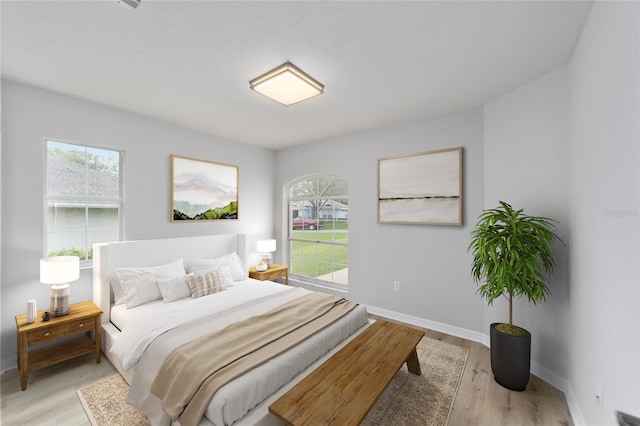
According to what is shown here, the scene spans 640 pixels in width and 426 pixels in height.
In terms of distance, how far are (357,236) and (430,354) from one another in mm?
1794

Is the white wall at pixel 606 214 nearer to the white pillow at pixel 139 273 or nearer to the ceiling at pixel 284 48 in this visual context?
the ceiling at pixel 284 48

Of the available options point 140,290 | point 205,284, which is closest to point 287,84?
point 205,284

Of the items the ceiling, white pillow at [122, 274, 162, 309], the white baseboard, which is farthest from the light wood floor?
the ceiling

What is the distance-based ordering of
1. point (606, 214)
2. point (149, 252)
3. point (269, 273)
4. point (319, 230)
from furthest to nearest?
point (319, 230) < point (269, 273) < point (149, 252) < point (606, 214)

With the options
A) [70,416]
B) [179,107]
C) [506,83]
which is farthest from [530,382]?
[179,107]

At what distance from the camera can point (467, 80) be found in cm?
239

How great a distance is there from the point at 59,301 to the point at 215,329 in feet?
→ 5.25

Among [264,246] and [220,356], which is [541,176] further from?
[264,246]

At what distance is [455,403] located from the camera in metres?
2.05

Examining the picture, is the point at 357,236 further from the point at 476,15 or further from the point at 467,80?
the point at 476,15

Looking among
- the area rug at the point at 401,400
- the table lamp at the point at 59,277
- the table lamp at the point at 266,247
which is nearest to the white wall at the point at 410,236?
the area rug at the point at 401,400

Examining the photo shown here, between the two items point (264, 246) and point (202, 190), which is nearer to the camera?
point (202, 190)

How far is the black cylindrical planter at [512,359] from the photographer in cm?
212

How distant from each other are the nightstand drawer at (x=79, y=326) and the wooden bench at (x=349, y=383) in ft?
7.19
